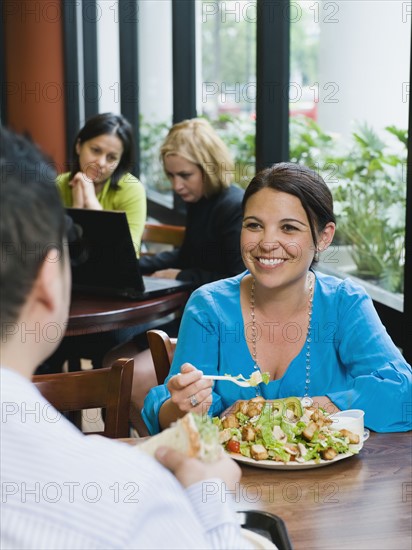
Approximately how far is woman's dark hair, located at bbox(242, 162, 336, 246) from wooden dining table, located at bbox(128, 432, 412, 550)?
63 cm

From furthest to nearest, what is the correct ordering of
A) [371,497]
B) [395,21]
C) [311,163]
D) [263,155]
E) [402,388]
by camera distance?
1. [263,155]
2. [311,163]
3. [395,21]
4. [402,388]
5. [371,497]

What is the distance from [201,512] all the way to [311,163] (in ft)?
8.89

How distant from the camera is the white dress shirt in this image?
87 cm

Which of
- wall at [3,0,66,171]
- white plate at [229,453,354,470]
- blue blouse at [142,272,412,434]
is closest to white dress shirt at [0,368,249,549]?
white plate at [229,453,354,470]

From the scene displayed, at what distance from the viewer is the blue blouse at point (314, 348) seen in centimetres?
204

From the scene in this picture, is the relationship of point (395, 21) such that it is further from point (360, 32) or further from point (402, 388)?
point (402, 388)

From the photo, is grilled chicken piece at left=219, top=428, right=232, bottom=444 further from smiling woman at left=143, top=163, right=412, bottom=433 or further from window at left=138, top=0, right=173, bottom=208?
window at left=138, top=0, right=173, bottom=208

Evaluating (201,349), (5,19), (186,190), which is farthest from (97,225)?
(5,19)

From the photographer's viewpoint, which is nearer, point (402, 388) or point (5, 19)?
point (402, 388)

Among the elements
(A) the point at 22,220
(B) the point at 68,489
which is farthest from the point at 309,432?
(A) the point at 22,220

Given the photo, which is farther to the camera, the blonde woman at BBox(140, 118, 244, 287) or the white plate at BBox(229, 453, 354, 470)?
the blonde woman at BBox(140, 118, 244, 287)

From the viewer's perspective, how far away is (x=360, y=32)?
3.19 meters

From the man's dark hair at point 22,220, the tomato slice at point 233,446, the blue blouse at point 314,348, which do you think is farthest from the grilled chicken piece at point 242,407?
the man's dark hair at point 22,220

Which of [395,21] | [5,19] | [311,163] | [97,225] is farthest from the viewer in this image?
[5,19]
